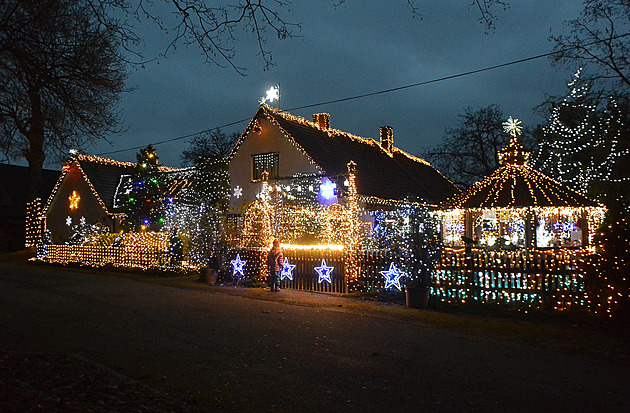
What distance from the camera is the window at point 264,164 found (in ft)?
87.2

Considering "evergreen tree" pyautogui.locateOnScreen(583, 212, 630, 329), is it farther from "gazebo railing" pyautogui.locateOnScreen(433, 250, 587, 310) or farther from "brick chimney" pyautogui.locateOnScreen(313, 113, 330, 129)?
"brick chimney" pyautogui.locateOnScreen(313, 113, 330, 129)

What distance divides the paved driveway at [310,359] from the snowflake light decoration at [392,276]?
Result: 257 cm

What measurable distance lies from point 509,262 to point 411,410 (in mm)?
7088

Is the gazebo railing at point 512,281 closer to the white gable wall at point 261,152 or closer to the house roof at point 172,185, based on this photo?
the white gable wall at point 261,152

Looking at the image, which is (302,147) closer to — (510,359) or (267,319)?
(267,319)

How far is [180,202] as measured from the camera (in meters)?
25.4

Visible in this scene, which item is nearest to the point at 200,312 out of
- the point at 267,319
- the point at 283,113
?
the point at 267,319

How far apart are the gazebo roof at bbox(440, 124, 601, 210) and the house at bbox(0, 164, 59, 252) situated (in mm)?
36442

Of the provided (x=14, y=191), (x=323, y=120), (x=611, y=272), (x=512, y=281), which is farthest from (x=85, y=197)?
(x=611, y=272)

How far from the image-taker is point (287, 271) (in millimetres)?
15922

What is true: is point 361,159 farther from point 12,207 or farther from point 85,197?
point 12,207

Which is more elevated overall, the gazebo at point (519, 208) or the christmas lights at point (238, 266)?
the gazebo at point (519, 208)

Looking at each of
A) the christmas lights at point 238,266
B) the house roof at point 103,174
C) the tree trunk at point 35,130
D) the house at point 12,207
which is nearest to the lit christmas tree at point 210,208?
the christmas lights at point 238,266

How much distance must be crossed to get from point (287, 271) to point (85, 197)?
25914mm
